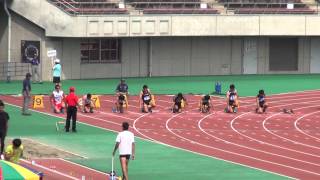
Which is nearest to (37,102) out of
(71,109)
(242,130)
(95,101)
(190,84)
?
(95,101)

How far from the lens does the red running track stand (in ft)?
80.9

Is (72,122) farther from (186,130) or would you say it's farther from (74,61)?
(74,61)

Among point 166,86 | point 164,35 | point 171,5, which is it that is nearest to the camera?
point 166,86

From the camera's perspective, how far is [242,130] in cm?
3133

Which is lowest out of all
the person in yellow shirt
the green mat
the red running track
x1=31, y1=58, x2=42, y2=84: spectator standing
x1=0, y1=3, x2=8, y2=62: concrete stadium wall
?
the red running track

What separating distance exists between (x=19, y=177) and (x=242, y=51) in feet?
144

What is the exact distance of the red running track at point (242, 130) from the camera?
24672mm

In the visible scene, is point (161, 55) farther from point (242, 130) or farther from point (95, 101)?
point (242, 130)

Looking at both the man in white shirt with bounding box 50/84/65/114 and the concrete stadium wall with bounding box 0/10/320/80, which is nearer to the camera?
the man in white shirt with bounding box 50/84/65/114

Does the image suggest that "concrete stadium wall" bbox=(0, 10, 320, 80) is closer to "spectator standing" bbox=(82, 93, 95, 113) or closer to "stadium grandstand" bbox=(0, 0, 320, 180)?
"stadium grandstand" bbox=(0, 0, 320, 180)

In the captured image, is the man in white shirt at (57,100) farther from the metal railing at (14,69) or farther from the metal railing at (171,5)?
the metal railing at (171,5)

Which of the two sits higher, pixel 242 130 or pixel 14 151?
pixel 14 151

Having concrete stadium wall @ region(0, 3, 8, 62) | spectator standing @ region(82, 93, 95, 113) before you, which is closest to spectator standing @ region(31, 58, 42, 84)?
concrete stadium wall @ region(0, 3, 8, 62)

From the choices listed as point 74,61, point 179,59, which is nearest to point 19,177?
point 74,61
